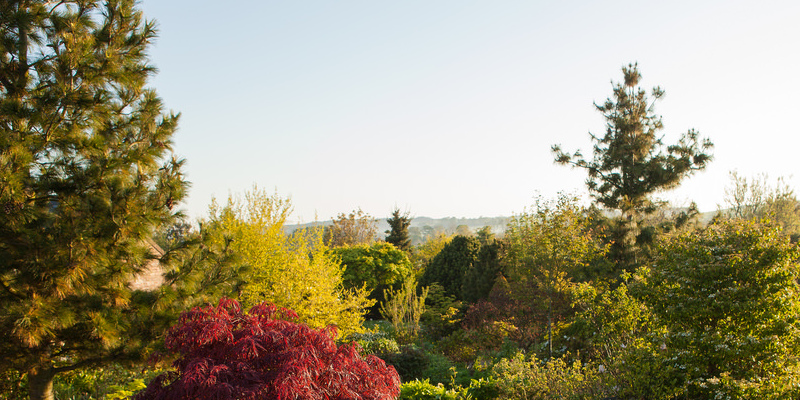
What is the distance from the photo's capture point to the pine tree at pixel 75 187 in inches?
188

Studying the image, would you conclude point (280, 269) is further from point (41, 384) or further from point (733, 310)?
point (733, 310)

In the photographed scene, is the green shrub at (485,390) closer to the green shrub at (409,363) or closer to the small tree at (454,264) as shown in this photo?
the green shrub at (409,363)

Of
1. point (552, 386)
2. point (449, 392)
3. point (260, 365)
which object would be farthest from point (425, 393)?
point (260, 365)

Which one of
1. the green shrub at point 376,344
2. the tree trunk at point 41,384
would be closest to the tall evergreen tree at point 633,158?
the green shrub at point 376,344

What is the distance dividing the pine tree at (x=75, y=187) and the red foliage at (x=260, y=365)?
4.21ft

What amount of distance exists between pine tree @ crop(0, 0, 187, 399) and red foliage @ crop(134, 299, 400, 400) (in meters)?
1.28

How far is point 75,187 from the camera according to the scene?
5.17 metres

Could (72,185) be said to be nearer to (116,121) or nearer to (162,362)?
(116,121)

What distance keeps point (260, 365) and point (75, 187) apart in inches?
119

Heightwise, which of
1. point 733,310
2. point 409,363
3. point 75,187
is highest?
point 75,187

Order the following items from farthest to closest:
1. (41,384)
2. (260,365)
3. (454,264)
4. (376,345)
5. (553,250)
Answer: (454,264)
(376,345)
(553,250)
(41,384)
(260,365)

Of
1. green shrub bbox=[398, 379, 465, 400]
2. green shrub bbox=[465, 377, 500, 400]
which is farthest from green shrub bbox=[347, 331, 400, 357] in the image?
green shrub bbox=[465, 377, 500, 400]

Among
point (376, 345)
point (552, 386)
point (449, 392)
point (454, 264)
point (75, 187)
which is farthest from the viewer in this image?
point (454, 264)

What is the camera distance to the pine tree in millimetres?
4770
